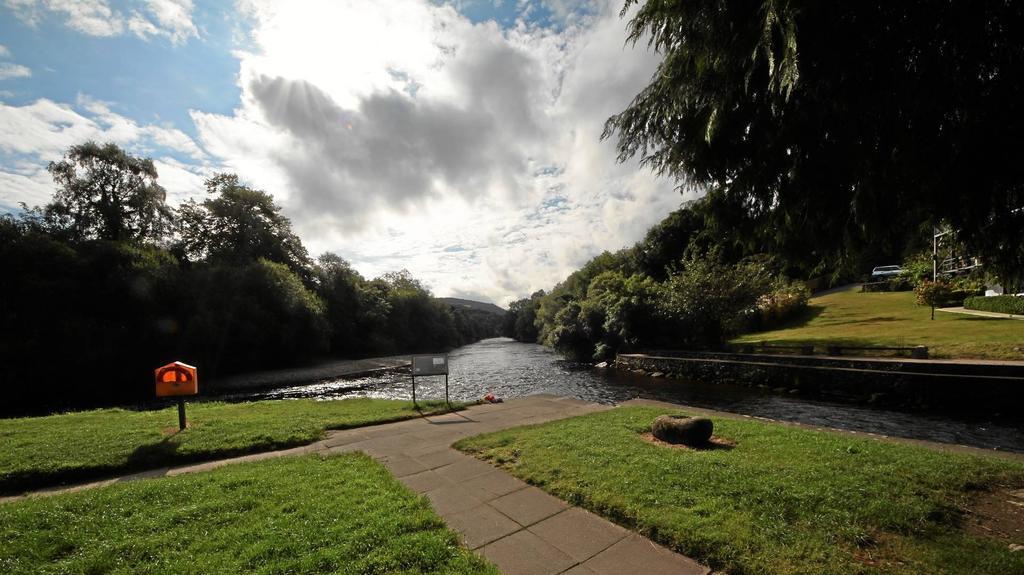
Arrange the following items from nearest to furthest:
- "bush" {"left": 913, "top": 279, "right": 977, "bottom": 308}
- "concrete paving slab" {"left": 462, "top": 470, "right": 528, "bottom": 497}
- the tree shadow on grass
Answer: "concrete paving slab" {"left": 462, "top": 470, "right": 528, "bottom": 497} → the tree shadow on grass → "bush" {"left": 913, "top": 279, "right": 977, "bottom": 308}

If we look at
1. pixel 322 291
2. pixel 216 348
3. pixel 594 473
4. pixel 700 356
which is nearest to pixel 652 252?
pixel 700 356

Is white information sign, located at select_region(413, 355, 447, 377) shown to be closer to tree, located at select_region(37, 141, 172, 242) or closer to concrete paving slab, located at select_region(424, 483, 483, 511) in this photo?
concrete paving slab, located at select_region(424, 483, 483, 511)

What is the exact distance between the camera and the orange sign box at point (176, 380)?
755cm

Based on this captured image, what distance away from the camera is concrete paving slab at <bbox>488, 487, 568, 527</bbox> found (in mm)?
3978

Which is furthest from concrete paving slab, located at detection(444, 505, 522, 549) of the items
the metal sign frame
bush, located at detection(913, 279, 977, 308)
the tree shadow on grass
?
bush, located at detection(913, 279, 977, 308)

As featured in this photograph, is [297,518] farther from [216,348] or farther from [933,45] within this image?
[216,348]

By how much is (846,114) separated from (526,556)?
465 centimetres

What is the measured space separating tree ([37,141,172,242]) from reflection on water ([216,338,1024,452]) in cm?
2615

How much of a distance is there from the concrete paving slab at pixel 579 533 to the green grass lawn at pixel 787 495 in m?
0.17

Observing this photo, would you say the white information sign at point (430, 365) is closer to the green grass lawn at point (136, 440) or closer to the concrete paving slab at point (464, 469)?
the green grass lawn at point (136, 440)

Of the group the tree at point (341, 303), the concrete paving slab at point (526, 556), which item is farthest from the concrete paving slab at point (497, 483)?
the tree at point (341, 303)

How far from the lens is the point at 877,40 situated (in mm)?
3062

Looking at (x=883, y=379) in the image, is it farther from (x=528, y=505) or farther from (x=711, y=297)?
(x=528, y=505)

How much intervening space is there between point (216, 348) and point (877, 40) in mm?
35799
